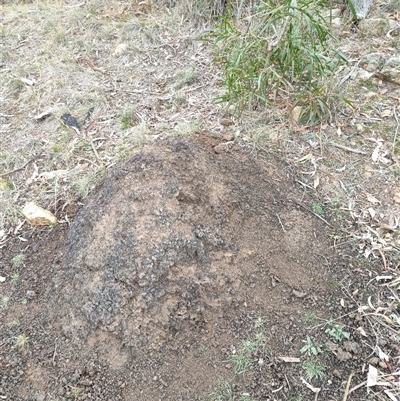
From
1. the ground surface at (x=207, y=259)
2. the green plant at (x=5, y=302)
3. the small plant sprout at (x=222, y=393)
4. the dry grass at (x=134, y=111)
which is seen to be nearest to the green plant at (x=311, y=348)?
the ground surface at (x=207, y=259)

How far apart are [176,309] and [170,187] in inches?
22.4

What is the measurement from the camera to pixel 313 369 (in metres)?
1.78

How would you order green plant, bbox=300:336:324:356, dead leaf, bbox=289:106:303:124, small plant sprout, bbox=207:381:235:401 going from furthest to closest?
dead leaf, bbox=289:106:303:124 → green plant, bbox=300:336:324:356 → small plant sprout, bbox=207:381:235:401

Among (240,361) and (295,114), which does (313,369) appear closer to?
(240,361)

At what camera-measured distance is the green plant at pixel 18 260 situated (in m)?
2.34

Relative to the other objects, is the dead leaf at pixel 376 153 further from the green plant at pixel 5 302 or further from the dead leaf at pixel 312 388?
the green plant at pixel 5 302

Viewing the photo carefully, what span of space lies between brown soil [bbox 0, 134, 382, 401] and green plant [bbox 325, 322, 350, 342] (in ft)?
0.12

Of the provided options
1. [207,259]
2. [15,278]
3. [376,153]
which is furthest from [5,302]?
[376,153]

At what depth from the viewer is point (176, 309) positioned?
6.12ft

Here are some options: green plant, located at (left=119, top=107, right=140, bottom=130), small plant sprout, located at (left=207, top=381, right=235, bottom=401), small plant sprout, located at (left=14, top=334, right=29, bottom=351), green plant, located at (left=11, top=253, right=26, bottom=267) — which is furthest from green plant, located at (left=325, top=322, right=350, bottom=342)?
green plant, located at (left=119, top=107, right=140, bottom=130)

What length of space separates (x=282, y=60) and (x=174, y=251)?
143cm

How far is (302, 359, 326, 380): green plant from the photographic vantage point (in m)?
1.77

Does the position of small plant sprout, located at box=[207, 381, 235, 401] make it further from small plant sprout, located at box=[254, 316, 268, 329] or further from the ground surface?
small plant sprout, located at box=[254, 316, 268, 329]

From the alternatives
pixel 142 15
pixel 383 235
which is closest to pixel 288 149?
pixel 383 235
